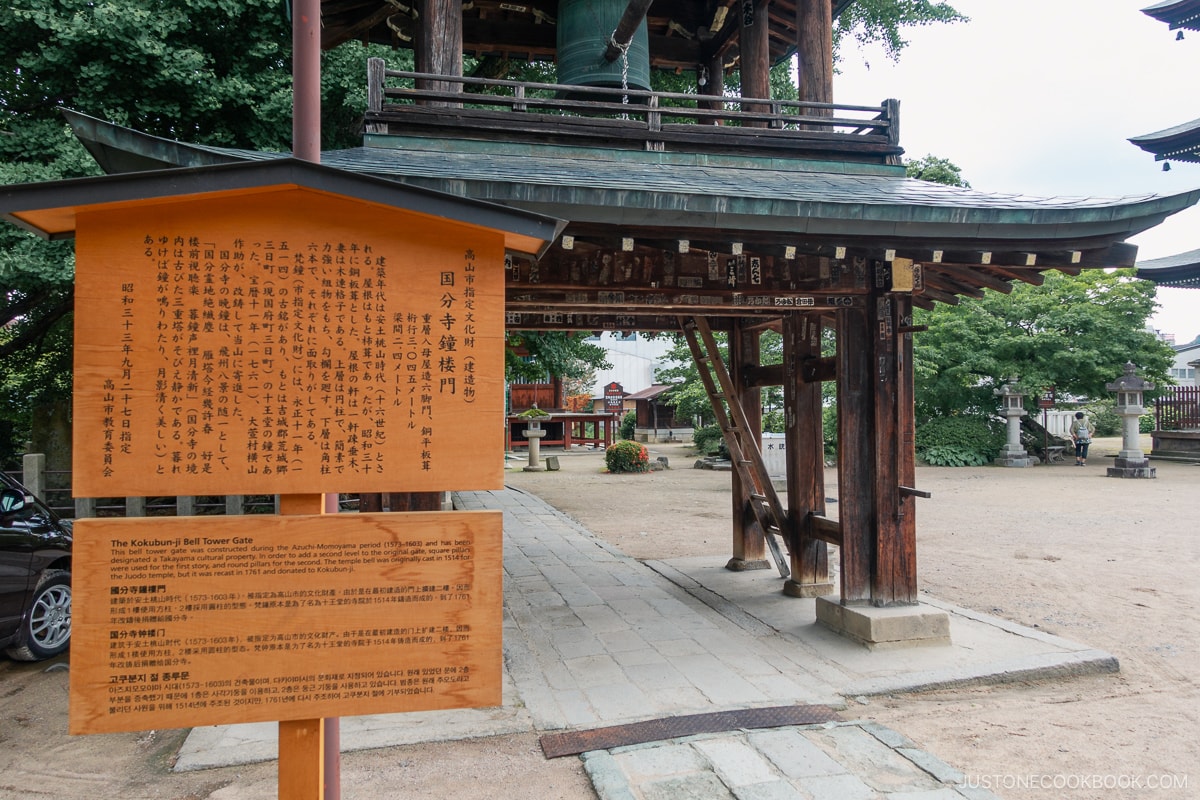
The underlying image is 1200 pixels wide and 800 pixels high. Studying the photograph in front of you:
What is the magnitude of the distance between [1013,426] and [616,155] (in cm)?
2032

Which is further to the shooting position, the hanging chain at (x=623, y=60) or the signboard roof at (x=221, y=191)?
the hanging chain at (x=623, y=60)

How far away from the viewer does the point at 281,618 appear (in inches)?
94.9

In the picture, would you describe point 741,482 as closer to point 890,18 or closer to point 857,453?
point 857,453

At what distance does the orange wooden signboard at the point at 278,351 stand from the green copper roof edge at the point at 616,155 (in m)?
3.45

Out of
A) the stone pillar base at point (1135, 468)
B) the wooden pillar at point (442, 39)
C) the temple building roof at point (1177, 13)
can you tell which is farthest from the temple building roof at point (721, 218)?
the temple building roof at point (1177, 13)

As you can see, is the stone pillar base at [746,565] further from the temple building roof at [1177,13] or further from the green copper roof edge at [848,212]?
the temple building roof at [1177,13]

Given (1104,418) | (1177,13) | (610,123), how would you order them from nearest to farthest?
(610,123), (1177,13), (1104,418)

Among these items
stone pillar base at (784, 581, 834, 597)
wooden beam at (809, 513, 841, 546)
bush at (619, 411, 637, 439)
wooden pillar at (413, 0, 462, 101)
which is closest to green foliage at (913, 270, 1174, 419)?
stone pillar base at (784, 581, 834, 597)

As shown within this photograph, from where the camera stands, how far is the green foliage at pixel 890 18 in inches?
593

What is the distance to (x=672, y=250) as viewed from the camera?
5055 mm

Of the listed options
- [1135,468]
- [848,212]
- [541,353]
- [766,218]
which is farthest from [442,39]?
[1135,468]

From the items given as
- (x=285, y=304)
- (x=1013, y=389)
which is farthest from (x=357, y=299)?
(x=1013, y=389)

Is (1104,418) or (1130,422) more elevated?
(1130,422)

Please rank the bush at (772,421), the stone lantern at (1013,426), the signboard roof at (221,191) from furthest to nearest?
the bush at (772,421), the stone lantern at (1013,426), the signboard roof at (221,191)
